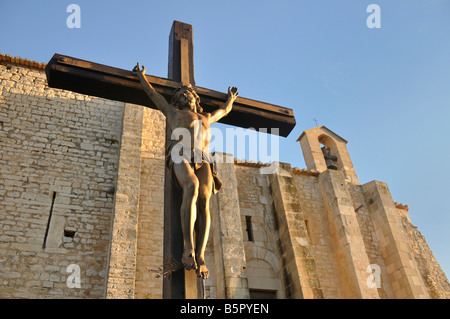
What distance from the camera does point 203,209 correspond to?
9.40 feet

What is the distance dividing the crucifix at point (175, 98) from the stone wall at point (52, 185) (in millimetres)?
5742

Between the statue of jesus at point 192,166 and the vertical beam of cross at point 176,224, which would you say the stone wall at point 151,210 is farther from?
the statue of jesus at point 192,166

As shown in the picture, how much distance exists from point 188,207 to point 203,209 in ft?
0.46

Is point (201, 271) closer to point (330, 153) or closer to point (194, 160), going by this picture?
point (194, 160)

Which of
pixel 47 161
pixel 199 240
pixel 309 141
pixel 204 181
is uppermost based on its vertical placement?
pixel 309 141

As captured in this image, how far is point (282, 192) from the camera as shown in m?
12.1

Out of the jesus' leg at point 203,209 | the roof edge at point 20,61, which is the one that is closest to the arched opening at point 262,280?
the roof edge at point 20,61

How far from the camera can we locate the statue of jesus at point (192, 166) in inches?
105

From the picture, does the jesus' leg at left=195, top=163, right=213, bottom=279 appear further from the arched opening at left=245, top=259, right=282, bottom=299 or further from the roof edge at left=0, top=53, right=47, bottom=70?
the roof edge at left=0, top=53, right=47, bottom=70

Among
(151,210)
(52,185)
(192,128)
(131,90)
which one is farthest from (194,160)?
(52,185)

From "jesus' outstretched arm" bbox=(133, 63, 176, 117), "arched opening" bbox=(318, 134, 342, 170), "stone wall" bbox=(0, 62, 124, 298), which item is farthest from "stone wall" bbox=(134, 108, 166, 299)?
"arched opening" bbox=(318, 134, 342, 170)

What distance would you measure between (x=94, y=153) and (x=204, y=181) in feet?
25.4

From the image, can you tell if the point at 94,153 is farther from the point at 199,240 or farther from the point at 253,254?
the point at 199,240
